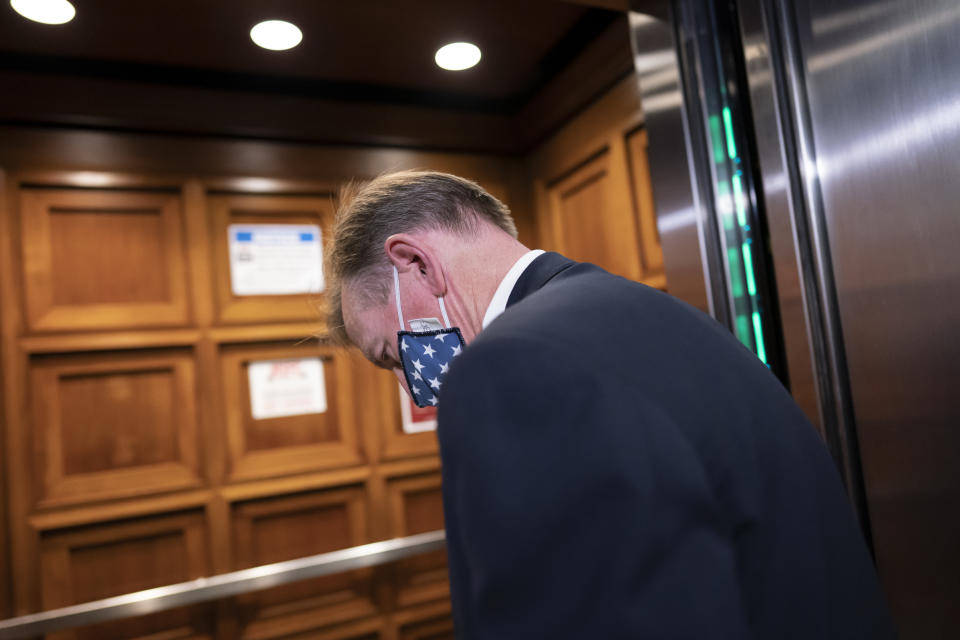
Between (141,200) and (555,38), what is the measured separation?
124cm

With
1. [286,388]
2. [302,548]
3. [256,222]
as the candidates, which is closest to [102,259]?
[256,222]

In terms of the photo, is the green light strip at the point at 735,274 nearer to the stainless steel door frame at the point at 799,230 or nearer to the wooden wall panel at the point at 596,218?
the stainless steel door frame at the point at 799,230

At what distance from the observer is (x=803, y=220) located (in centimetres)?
106

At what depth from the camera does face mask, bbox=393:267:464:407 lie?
0.76m

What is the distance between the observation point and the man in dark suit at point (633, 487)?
37cm

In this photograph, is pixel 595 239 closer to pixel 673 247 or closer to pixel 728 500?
pixel 673 247

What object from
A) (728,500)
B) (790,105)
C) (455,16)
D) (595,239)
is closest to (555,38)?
(455,16)

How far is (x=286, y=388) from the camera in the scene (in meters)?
1.91

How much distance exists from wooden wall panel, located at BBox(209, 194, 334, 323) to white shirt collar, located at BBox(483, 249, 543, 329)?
1235mm

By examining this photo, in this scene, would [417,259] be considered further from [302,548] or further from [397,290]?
[302,548]

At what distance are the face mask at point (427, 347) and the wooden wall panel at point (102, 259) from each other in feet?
4.07

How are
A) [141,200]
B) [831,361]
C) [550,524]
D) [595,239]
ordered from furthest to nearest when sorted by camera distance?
[595,239], [141,200], [831,361], [550,524]

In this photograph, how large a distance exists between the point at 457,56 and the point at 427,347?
4.22 ft

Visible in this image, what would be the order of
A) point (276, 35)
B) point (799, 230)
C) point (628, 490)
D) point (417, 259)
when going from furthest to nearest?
point (276, 35) → point (799, 230) → point (417, 259) → point (628, 490)
